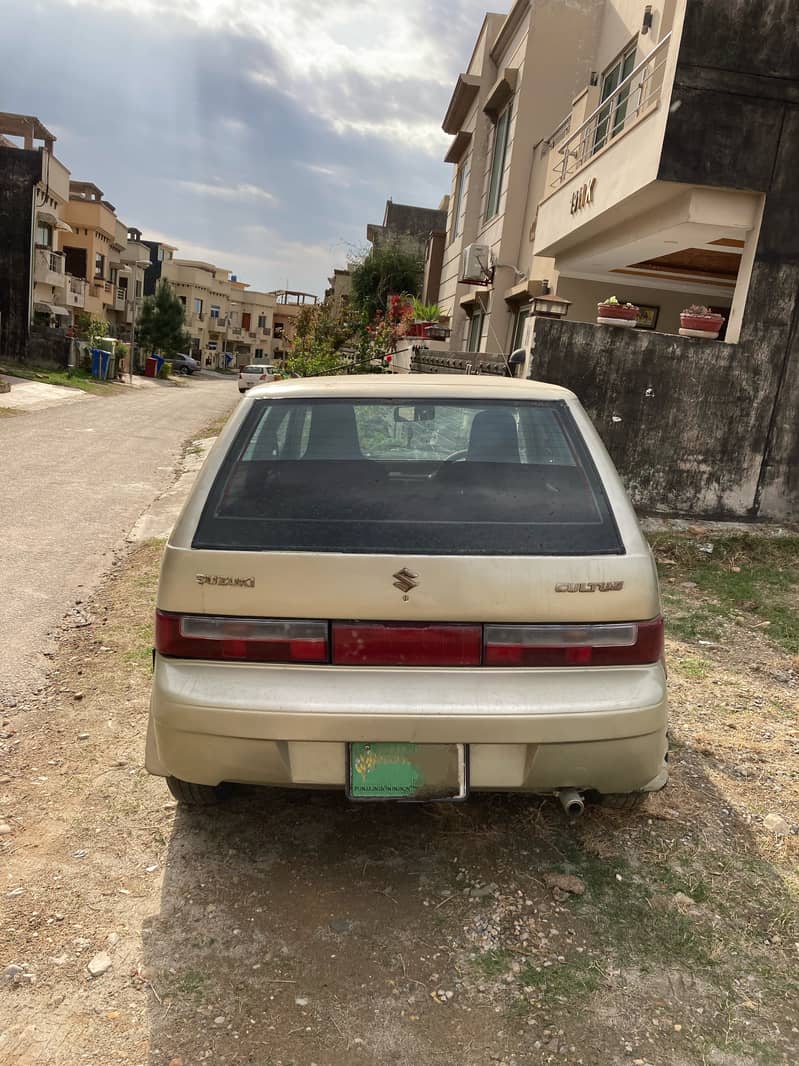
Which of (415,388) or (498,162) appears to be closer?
(415,388)

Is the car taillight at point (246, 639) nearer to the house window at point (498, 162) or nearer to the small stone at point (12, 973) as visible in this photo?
the small stone at point (12, 973)

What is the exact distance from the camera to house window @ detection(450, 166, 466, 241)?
18.8 metres

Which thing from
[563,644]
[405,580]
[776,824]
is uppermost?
[405,580]

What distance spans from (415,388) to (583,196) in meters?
8.25

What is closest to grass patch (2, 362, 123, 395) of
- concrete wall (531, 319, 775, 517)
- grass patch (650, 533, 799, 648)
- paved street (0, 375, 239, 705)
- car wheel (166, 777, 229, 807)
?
paved street (0, 375, 239, 705)

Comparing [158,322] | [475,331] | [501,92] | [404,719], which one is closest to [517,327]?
[475,331]

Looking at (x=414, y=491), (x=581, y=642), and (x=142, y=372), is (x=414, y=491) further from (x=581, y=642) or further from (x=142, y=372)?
(x=142, y=372)

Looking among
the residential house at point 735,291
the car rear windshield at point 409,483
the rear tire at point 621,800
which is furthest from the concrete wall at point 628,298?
the rear tire at point 621,800

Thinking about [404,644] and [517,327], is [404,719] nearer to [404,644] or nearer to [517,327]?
[404,644]

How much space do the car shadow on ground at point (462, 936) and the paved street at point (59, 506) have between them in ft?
6.52

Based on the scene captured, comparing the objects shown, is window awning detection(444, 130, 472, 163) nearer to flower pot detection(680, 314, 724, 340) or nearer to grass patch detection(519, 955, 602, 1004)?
flower pot detection(680, 314, 724, 340)

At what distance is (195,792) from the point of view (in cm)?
268

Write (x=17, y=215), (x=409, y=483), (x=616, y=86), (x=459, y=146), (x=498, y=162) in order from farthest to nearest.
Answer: (x=17, y=215) < (x=459, y=146) < (x=498, y=162) < (x=616, y=86) < (x=409, y=483)

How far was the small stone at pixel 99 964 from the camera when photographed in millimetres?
2191
